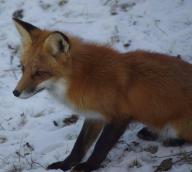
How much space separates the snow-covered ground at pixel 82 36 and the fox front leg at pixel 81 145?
0.25 meters

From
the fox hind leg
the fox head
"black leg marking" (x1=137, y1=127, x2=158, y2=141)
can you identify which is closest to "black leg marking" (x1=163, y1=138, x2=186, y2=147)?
the fox hind leg

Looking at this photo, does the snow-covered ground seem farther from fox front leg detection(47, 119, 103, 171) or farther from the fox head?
the fox head

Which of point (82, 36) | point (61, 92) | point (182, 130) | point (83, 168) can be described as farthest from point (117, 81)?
point (82, 36)

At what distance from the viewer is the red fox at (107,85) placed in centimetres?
423

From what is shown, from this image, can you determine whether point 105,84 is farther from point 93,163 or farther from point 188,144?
point 188,144

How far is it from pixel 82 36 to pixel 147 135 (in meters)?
2.60

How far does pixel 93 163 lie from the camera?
14.6 feet

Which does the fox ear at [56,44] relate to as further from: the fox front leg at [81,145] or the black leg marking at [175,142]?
the black leg marking at [175,142]

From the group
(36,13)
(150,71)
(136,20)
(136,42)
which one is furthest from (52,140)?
(36,13)

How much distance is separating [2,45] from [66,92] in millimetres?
3340

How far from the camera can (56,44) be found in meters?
4.15

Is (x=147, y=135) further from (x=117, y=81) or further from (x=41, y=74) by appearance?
(x=41, y=74)

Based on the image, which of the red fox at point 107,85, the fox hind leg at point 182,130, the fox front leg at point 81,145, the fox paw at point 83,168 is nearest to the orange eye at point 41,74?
the red fox at point 107,85

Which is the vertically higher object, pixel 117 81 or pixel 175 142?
pixel 117 81
